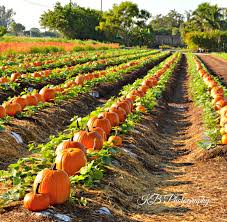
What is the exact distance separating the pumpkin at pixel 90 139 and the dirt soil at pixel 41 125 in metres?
1.31

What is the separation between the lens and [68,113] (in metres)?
12.1

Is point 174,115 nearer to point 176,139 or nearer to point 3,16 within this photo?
point 176,139

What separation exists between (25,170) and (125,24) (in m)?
86.5

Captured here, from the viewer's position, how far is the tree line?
77.9 meters

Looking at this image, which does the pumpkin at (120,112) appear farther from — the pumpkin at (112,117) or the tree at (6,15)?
the tree at (6,15)

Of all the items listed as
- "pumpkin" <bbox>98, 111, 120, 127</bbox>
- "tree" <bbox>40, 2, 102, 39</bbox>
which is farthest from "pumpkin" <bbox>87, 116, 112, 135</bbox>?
"tree" <bbox>40, 2, 102, 39</bbox>

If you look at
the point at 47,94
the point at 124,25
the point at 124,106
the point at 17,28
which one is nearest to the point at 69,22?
the point at 124,25

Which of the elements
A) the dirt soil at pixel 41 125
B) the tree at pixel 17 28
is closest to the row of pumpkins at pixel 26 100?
the dirt soil at pixel 41 125

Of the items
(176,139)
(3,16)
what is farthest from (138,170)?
(3,16)

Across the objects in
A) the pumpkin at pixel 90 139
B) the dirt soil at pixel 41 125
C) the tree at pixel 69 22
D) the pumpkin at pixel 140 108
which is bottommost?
the dirt soil at pixel 41 125

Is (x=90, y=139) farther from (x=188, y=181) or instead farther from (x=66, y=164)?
(x=188, y=181)

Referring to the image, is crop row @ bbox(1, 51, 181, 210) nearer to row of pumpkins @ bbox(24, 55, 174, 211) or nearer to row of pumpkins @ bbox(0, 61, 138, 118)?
row of pumpkins @ bbox(24, 55, 174, 211)

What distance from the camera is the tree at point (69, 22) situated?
76.9 m

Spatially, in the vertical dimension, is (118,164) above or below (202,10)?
below
